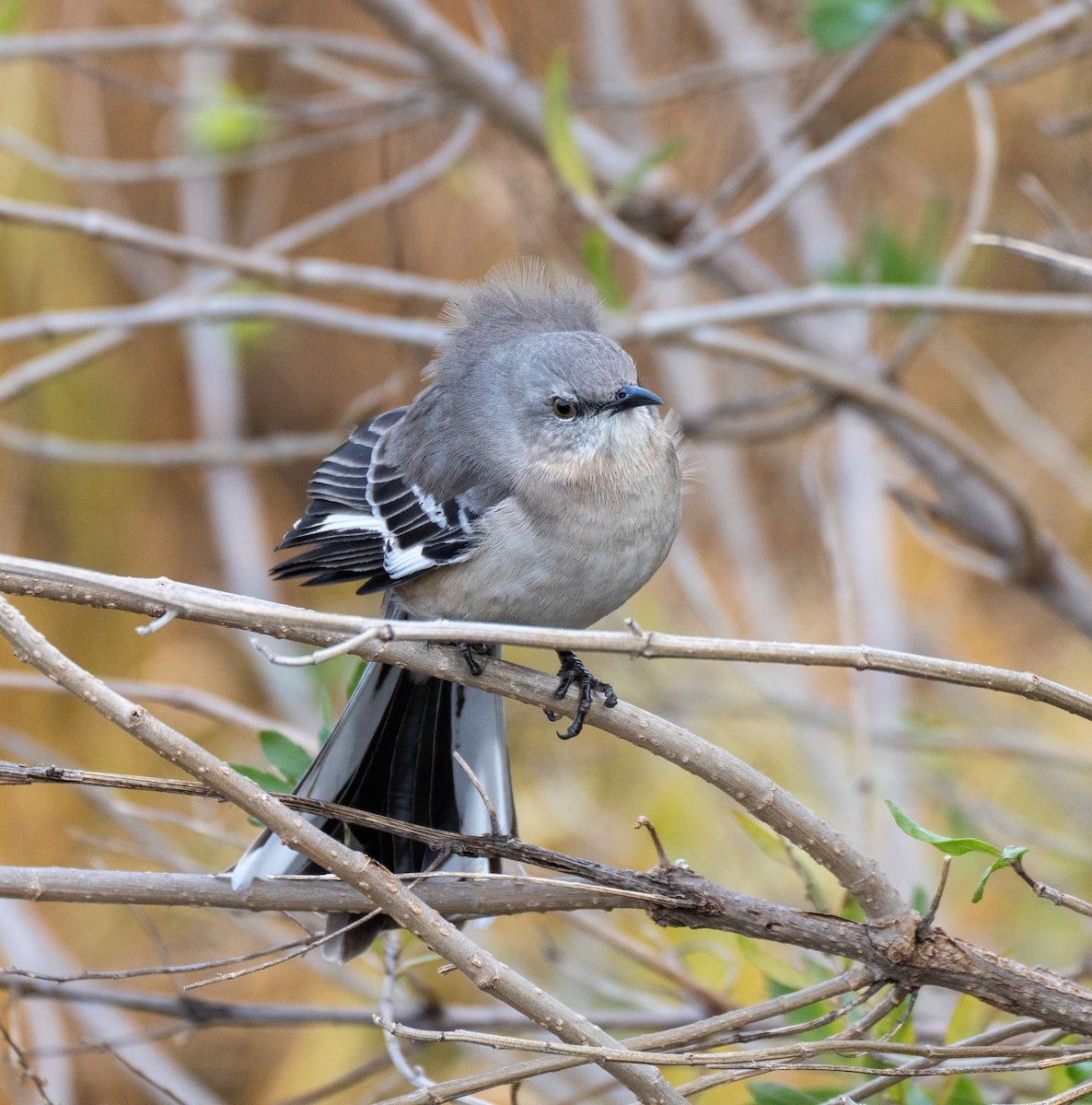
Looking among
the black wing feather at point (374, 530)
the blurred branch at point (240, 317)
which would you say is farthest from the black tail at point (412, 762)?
the blurred branch at point (240, 317)

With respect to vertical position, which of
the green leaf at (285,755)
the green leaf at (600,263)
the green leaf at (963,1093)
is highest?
the green leaf at (600,263)

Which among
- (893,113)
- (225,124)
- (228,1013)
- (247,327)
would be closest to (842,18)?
(893,113)

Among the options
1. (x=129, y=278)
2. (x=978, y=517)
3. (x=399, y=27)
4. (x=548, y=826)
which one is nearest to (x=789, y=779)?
(x=548, y=826)

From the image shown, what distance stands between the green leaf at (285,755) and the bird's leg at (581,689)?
0.49 metres

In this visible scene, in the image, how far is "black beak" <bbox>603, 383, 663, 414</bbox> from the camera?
8.34 feet

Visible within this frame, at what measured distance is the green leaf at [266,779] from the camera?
7.27 ft

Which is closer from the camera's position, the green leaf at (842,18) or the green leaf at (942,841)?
the green leaf at (942,841)

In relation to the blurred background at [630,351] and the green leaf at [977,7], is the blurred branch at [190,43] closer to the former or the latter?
the blurred background at [630,351]

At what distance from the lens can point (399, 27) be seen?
3781mm

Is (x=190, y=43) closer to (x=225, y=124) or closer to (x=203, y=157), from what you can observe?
(x=225, y=124)

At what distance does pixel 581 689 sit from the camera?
214 centimetres

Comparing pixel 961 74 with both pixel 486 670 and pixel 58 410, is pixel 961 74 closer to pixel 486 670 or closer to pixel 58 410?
pixel 486 670

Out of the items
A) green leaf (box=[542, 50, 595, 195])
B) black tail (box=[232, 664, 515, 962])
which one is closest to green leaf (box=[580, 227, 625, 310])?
green leaf (box=[542, 50, 595, 195])

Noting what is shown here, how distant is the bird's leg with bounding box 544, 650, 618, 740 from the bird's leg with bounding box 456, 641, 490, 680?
0.14m
